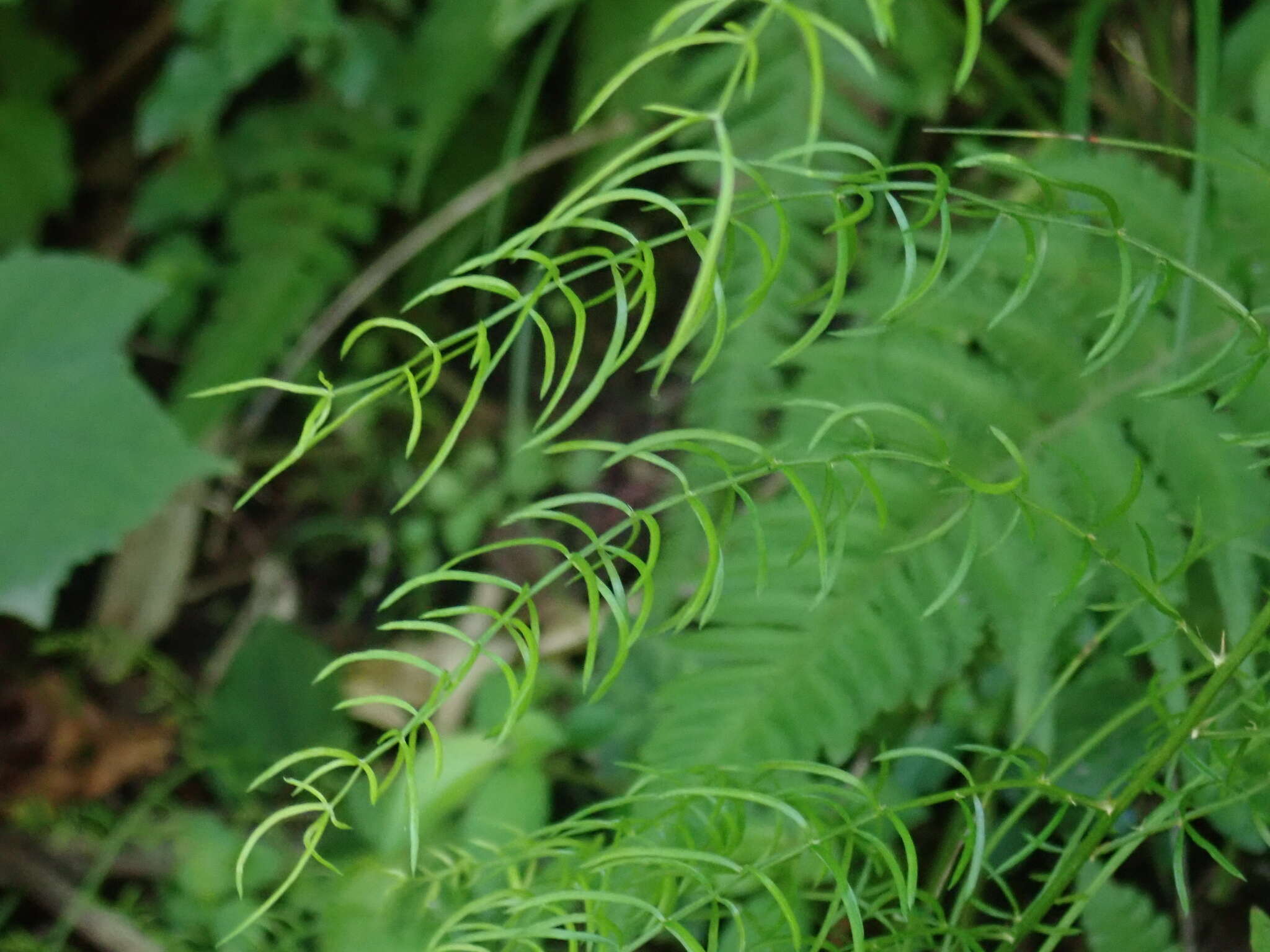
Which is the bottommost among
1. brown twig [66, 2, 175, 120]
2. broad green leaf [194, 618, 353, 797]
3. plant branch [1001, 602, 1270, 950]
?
broad green leaf [194, 618, 353, 797]

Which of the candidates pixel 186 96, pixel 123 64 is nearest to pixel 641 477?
pixel 186 96

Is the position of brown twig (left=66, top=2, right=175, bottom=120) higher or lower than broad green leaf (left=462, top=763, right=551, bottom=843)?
higher

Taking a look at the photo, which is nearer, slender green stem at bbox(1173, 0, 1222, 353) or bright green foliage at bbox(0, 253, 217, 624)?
slender green stem at bbox(1173, 0, 1222, 353)

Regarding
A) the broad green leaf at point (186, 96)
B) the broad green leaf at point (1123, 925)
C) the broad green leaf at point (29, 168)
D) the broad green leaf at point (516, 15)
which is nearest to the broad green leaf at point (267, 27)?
the broad green leaf at point (186, 96)

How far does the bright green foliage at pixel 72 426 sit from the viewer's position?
3.74 ft

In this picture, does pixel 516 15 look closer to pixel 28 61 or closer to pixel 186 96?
pixel 186 96

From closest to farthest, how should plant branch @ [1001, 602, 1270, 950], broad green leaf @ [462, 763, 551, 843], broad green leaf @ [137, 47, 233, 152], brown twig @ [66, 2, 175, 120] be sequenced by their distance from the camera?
plant branch @ [1001, 602, 1270, 950] < broad green leaf @ [462, 763, 551, 843] < broad green leaf @ [137, 47, 233, 152] < brown twig @ [66, 2, 175, 120]

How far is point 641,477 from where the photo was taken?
1319mm

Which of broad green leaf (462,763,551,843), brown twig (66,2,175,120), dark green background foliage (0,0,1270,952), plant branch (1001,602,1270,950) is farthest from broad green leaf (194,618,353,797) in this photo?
brown twig (66,2,175,120)

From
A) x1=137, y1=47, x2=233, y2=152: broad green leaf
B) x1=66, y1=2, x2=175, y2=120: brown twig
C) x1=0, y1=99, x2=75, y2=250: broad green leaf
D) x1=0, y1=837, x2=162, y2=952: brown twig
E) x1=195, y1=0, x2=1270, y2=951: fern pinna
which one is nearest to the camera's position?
x1=195, y1=0, x2=1270, y2=951: fern pinna

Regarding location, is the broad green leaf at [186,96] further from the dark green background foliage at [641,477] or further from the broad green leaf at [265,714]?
the broad green leaf at [265,714]

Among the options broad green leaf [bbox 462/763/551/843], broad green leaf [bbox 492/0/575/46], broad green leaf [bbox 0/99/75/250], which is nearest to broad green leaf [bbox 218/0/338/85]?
broad green leaf [bbox 492/0/575/46]

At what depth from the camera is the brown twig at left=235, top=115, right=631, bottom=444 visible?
1.33 m

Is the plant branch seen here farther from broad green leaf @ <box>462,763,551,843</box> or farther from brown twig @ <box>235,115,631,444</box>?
brown twig @ <box>235,115,631,444</box>
